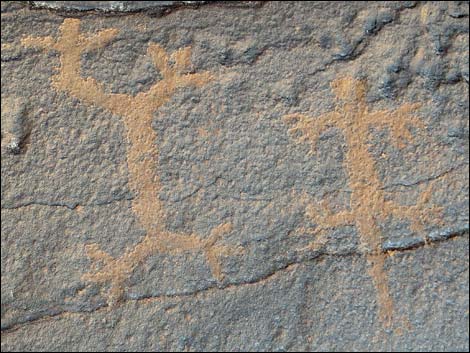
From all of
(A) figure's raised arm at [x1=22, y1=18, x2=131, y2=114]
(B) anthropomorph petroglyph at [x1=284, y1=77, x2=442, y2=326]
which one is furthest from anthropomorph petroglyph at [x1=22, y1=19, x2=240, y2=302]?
(B) anthropomorph petroglyph at [x1=284, y1=77, x2=442, y2=326]

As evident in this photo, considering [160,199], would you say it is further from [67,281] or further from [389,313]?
[389,313]

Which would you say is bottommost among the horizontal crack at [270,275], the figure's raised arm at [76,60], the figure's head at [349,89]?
the horizontal crack at [270,275]

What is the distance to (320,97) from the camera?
43.4 inches

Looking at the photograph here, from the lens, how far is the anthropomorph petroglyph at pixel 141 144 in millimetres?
1113

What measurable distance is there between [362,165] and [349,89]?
0.09 meters

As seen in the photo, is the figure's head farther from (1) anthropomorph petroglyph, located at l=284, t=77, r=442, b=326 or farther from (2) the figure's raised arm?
(2) the figure's raised arm

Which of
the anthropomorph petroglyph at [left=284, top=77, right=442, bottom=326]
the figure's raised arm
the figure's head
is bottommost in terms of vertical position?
the anthropomorph petroglyph at [left=284, top=77, right=442, bottom=326]

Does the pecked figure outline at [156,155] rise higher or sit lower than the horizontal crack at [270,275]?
higher

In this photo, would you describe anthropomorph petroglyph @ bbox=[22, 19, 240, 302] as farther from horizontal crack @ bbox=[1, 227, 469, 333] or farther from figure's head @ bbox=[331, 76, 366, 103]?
figure's head @ bbox=[331, 76, 366, 103]

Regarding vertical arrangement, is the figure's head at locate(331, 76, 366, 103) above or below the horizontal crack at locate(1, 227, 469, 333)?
above

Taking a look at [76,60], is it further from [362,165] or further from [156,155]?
[362,165]

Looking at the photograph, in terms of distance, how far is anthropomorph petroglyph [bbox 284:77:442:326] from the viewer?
1.09 meters

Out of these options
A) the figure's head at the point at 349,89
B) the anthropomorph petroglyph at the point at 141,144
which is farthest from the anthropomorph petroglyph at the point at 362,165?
the anthropomorph petroglyph at the point at 141,144

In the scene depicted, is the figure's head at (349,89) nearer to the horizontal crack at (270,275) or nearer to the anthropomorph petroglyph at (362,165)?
the anthropomorph petroglyph at (362,165)
